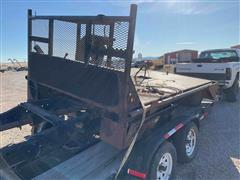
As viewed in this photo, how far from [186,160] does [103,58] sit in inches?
87.3

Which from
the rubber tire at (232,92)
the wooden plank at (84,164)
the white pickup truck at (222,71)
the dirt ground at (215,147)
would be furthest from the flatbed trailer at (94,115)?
the rubber tire at (232,92)

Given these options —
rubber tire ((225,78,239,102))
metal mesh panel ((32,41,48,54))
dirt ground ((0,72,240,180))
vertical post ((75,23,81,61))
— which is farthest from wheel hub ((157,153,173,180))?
rubber tire ((225,78,239,102))

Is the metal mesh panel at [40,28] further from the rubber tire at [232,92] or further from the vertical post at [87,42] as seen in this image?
the rubber tire at [232,92]

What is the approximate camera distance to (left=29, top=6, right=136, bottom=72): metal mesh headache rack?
103 inches

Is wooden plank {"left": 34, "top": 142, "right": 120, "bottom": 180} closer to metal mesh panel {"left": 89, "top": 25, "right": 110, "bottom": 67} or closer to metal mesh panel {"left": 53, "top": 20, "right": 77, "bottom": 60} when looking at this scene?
metal mesh panel {"left": 89, "top": 25, "right": 110, "bottom": 67}

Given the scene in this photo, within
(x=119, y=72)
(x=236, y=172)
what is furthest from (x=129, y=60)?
(x=236, y=172)

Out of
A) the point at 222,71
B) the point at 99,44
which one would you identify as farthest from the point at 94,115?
the point at 222,71

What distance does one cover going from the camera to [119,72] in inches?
104

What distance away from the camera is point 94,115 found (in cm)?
329

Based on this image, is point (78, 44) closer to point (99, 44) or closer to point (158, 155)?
point (99, 44)

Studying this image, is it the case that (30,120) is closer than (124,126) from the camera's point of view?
No

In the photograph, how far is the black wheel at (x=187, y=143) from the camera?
3.82 meters

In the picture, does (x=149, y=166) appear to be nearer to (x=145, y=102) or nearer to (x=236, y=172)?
(x=145, y=102)

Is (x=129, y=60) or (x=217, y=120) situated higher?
(x=129, y=60)
